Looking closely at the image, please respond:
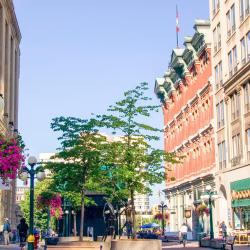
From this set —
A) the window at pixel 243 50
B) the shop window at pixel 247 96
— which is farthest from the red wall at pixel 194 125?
the window at pixel 243 50

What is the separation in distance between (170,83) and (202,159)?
63.7 ft

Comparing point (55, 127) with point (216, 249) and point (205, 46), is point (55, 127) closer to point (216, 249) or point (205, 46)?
point (216, 249)

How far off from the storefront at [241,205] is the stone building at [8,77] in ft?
68.7

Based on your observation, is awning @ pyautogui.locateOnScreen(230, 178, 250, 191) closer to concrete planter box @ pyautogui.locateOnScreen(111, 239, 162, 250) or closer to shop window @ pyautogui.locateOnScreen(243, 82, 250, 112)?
shop window @ pyautogui.locateOnScreen(243, 82, 250, 112)

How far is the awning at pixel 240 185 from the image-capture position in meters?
45.3

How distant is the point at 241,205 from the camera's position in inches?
1875

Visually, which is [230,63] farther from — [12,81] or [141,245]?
[141,245]

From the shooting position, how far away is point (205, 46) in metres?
60.1

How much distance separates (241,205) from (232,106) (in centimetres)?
922

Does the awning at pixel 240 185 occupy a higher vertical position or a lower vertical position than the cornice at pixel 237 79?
lower

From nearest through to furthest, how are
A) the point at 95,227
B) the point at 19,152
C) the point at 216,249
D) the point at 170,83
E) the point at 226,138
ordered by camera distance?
the point at 19,152 → the point at 216,249 → the point at 95,227 → the point at 226,138 → the point at 170,83

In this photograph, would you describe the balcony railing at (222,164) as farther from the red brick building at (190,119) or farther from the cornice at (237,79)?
the cornice at (237,79)

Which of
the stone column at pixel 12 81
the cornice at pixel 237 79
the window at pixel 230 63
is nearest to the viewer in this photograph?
the cornice at pixel 237 79

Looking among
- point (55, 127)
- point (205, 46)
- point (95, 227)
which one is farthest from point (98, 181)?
point (205, 46)
